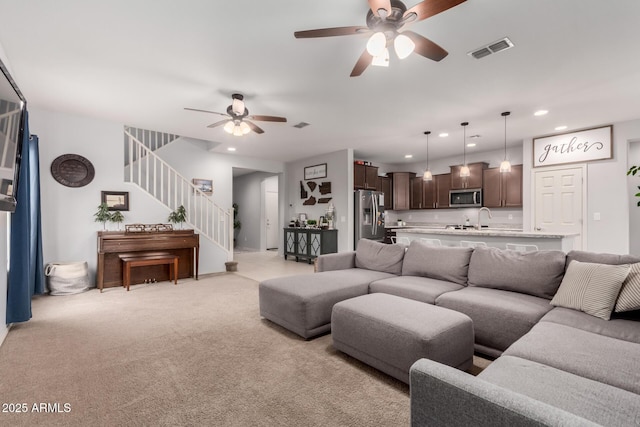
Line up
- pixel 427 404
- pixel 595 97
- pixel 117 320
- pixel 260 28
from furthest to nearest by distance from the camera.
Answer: pixel 595 97 → pixel 117 320 → pixel 260 28 → pixel 427 404

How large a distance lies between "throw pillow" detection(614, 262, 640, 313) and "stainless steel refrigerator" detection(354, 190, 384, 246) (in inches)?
192

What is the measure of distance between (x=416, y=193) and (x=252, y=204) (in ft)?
17.1

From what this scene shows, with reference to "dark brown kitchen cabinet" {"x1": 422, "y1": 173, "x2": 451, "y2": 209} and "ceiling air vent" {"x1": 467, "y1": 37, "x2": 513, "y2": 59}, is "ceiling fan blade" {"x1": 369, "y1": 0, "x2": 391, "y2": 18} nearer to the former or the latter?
"ceiling air vent" {"x1": 467, "y1": 37, "x2": 513, "y2": 59}

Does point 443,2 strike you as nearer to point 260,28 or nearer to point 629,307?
point 260,28

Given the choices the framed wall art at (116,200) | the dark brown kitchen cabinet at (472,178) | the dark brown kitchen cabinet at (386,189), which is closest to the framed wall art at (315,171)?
the dark brown kitchen cabinet at (386,189)

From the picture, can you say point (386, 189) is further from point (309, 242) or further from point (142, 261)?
point (142, 261)

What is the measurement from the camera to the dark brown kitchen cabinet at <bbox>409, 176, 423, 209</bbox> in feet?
26.2

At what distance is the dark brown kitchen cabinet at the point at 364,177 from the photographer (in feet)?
23.3

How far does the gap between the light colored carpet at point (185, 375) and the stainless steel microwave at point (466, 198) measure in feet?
18.2

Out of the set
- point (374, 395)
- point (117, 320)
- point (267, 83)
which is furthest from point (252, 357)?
point (267, 83)

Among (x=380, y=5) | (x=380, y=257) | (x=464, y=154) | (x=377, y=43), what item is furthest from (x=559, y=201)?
(x=380, y=5)

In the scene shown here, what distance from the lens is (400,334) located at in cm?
194

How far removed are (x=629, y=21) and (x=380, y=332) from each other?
2.98 m

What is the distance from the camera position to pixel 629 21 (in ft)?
7.37
